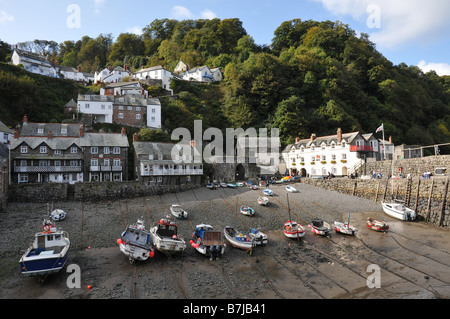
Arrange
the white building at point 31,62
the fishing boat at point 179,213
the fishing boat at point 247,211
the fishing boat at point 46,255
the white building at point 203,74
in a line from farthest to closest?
the white building at point 203,74 → the white building at point 31,62 → the fishing boat at point 247,211 → the fishing boat at point 179,213 → the fishing boat at point 46,255

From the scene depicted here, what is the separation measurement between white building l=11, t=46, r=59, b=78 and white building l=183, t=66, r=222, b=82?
33.4 meters

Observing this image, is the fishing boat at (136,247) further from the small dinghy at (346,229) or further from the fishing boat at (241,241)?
the small dinghy at (346,229)

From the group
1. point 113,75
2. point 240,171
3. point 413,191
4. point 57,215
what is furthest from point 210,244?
point 113,75

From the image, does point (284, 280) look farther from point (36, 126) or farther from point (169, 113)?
point (169, 113)

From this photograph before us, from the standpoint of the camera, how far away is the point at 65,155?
33.8 m

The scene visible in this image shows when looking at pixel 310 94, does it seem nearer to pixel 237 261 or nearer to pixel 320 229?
pixel 320 229

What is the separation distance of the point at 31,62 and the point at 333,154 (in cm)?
6775

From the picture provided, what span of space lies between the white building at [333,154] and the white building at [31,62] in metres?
59.6

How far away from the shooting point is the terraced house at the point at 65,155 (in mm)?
31844

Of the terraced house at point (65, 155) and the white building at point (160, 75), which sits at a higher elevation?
the white building at point (160, 75)

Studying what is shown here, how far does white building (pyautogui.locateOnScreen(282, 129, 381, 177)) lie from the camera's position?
4072 centimetres

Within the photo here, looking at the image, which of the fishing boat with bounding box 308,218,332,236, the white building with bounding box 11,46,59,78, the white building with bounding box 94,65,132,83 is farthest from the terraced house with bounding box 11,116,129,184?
the white building with bounding box 94,65,132,83

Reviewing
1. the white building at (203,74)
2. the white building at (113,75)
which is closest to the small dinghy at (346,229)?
the white building at (203,74)

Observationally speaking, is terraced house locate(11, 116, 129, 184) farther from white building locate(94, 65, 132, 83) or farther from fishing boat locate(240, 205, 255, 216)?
white building locate(94, 65, 132, 83)
